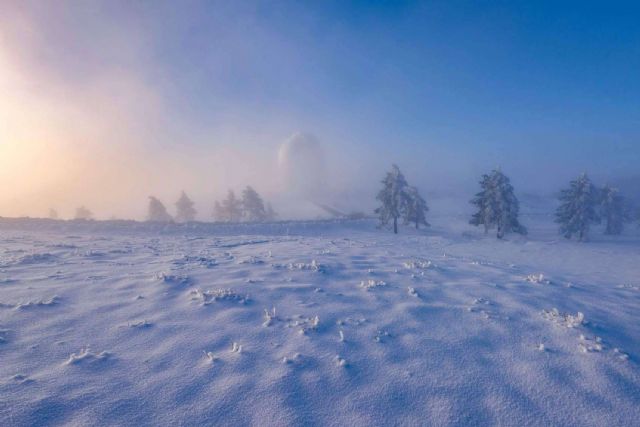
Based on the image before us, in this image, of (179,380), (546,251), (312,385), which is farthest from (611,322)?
(546,251)

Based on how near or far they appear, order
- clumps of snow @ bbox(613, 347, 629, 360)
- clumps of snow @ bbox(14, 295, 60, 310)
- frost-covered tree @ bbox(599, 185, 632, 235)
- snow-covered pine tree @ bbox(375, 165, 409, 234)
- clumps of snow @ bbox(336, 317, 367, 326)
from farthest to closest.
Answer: frost-covered tree @ bbox(599, 185, 632, 235)
snow-covered pine tree @ bbox(375, 165, 409, 234)
clumps of snow @ bbox(14, 295, 60, 310)
clumps of snow @ bbox(336, 317, 367, 326)
clumps of snow @ bbox(613, 347, 629, 360)

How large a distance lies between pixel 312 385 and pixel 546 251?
93.7ft

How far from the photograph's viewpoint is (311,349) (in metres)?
6.00

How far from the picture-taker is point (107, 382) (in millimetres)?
4879

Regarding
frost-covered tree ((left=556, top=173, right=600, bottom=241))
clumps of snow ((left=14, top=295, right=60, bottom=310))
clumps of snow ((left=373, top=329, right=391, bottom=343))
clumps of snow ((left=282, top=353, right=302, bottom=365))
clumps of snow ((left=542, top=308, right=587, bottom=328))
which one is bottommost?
clumps of snow ((left=282, top=353, right=302, bottom=365))

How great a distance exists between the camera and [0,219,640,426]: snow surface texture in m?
4.49

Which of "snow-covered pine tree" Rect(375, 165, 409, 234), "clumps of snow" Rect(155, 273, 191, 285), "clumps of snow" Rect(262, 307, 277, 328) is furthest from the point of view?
"snow-covered pine tree" Rect(375, 165, 409, 234)

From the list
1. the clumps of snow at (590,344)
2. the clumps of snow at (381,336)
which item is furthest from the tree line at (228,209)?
the clumps of snow at (590,344)

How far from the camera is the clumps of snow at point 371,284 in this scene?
962cm

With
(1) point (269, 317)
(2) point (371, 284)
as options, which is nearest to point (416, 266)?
(2) point (371, 284)

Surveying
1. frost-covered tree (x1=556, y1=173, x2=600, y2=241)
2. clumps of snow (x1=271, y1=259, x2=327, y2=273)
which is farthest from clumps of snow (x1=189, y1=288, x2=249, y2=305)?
frost-covered tree (x1=556, y1=173, x2=600, y2=241)

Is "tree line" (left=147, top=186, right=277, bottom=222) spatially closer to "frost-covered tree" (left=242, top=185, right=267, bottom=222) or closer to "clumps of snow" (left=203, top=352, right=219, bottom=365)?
"frost-covered tree" (left=242, top=185, right=267, bottom=222)

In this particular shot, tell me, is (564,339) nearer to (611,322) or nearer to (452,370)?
(611,322)

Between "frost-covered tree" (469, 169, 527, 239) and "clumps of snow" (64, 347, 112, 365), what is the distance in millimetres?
→ 39473
